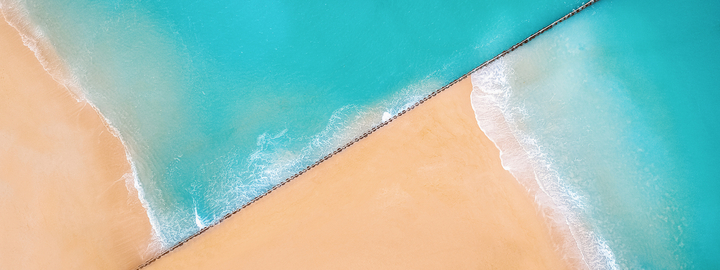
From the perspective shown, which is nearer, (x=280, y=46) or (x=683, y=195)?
(x=683, y=195)

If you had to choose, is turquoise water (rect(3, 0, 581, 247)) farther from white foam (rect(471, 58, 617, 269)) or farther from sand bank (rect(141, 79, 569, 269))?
white foam (rect(471, 58, 617, 269))

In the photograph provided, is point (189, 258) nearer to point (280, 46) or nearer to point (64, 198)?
point (64, 198)

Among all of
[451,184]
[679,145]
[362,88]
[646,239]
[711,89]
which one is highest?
[362,88]

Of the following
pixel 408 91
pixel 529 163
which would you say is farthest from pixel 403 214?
pixel 529 163

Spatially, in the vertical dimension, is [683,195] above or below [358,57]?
below

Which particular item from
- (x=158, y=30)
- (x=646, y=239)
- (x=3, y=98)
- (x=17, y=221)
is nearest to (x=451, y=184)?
(x=646, y=239)

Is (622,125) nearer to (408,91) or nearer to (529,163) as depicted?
(529,163)
